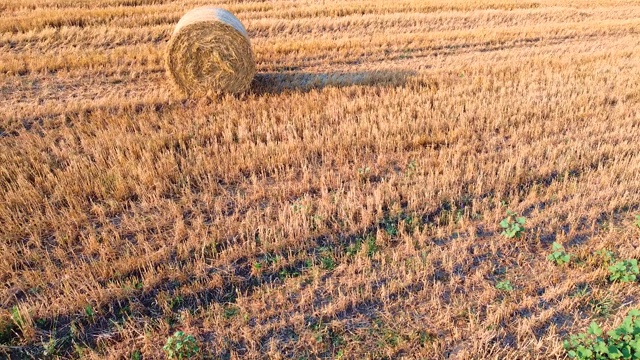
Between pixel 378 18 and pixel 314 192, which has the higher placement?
pixel 378 18

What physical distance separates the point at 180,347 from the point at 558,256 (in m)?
3.51

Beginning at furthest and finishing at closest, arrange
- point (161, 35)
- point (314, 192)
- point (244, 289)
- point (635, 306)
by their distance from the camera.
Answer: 1. point (161, 35)
2. point (314, 192)
3. point (244, 289)
4. point (635, 306)

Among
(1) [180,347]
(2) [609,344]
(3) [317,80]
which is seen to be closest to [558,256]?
(2) [609,344]

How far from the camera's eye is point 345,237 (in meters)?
5.00

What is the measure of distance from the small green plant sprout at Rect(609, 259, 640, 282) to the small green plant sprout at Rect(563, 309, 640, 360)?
68cm

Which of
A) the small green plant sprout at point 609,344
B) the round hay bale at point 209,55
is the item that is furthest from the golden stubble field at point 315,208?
the round hay bale at point 209,55

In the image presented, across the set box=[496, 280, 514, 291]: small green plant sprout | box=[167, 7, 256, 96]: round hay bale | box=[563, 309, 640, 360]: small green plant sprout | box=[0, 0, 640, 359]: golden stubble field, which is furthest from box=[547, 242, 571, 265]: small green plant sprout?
box=[167, 7, 256, 96]: round hay bale

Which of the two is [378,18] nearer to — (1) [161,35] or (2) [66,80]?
(1) [161,35]

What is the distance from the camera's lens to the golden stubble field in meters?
3.88

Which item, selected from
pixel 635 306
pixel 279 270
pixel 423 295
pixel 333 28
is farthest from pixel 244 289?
pixel 333 28

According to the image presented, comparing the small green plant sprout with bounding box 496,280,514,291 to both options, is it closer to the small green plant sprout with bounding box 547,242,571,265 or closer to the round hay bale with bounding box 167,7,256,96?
the small green plant sprout with bounding box 547,242,571,265

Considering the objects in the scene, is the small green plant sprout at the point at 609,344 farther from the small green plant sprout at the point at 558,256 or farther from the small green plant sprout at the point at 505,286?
the small green plant sprout at the point at 558,256

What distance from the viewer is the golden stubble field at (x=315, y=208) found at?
153 inches

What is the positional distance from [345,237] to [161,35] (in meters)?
11.3
